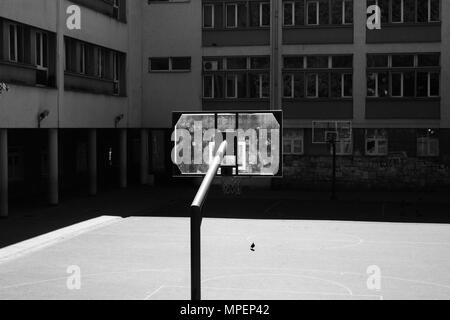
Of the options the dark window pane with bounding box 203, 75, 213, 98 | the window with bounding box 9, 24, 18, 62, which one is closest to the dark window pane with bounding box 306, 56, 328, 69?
the dark window pane with bounding box 203, 75, 213, 98

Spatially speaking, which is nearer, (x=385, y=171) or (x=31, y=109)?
(x=31, y=109)

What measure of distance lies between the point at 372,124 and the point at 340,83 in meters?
2.63

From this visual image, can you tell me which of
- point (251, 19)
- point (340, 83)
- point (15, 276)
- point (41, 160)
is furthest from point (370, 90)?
point (15, 276)

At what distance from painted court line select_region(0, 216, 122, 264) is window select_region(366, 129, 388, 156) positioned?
50.8 ft

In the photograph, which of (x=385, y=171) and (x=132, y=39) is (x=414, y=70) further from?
(x=132, y=39)

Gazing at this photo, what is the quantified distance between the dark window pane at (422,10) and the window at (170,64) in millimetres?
11875

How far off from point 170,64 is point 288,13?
6733 mm

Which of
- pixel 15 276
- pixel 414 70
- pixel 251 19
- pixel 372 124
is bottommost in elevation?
pixel 15 276

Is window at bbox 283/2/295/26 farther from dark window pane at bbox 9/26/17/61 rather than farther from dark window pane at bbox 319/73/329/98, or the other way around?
dark window pane at bbox 9/26/17/61

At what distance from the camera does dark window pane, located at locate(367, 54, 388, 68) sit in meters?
→ 36.1

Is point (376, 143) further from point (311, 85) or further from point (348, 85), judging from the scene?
point (311, 85)

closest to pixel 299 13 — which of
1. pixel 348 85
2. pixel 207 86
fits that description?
pixel 348 85

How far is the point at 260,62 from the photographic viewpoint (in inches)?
1470

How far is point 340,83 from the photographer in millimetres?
36531
